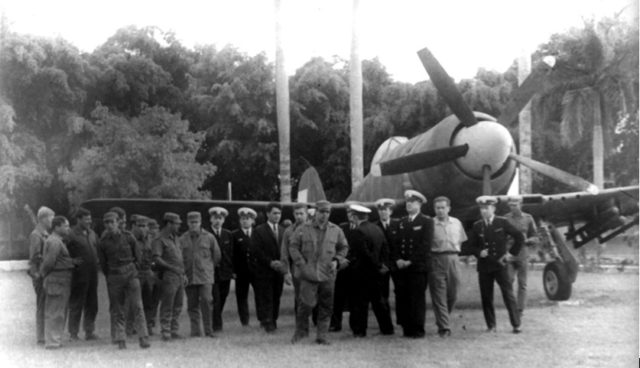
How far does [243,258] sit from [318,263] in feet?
7.75

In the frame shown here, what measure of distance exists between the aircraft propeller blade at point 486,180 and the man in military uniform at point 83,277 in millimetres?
5783

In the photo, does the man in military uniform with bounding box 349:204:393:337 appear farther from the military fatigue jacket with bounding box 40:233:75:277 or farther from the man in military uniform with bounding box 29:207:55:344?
the man in military uniform with bounding box 29:207:55:344

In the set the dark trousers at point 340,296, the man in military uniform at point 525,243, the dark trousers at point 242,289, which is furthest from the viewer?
the dark trousers at point 242,289

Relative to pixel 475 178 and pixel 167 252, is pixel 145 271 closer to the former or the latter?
pixel 167 252

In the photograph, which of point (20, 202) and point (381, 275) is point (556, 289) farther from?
point (20, 202)

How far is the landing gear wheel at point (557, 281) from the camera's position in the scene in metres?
12.0

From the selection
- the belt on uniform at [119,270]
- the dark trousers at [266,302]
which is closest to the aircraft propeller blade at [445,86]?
the dark trousers at [266,302]

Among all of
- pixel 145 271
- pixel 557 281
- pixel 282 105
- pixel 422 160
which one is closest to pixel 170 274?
pixel 145 271

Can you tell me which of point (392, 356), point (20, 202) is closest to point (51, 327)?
point (20, 202)

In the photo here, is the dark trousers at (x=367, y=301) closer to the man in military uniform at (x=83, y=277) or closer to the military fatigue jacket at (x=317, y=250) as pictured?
the military fatigue jacket at (x=317, y=250)

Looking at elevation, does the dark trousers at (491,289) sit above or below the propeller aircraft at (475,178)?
below

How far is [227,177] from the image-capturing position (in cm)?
1873

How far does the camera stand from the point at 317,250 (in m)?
8.55

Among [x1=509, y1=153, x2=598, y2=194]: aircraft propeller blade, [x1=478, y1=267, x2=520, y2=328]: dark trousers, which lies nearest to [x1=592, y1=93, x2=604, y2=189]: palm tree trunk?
[x1=509, y1=153, x2=598, y2=194]: aircraft propeller blade
